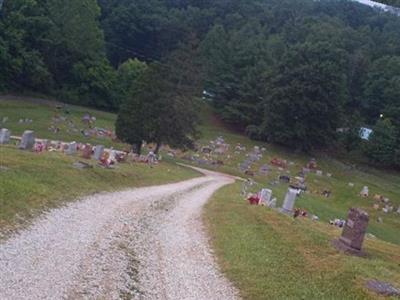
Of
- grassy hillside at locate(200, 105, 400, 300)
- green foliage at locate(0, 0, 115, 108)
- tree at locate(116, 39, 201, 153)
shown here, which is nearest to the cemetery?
grassy hillside at locate(200, 105, 400, 300)

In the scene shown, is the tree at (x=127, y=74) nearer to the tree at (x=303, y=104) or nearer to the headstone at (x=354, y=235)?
the tree at (x=303, y=104)

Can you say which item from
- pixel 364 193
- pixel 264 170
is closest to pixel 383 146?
pixel 364 193

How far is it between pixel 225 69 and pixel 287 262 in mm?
81755

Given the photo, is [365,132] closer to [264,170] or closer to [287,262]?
[264,170]

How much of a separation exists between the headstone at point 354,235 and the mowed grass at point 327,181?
16.0m

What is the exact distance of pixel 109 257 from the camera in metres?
14.8

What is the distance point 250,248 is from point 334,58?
7556 cm

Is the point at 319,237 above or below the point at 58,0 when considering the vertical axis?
below

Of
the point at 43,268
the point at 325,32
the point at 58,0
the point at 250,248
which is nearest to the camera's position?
the point at 43,268

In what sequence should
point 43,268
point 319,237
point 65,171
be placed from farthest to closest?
1. point 65,171
2. point 319,237
3. point 43,268

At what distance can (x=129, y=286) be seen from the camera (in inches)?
518

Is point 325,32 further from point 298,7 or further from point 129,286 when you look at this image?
point 129,286

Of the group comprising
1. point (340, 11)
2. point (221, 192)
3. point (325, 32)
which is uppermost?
point (340, 11)

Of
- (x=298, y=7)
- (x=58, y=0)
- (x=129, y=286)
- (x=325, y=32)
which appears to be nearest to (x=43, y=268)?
(x=129, y=286)
